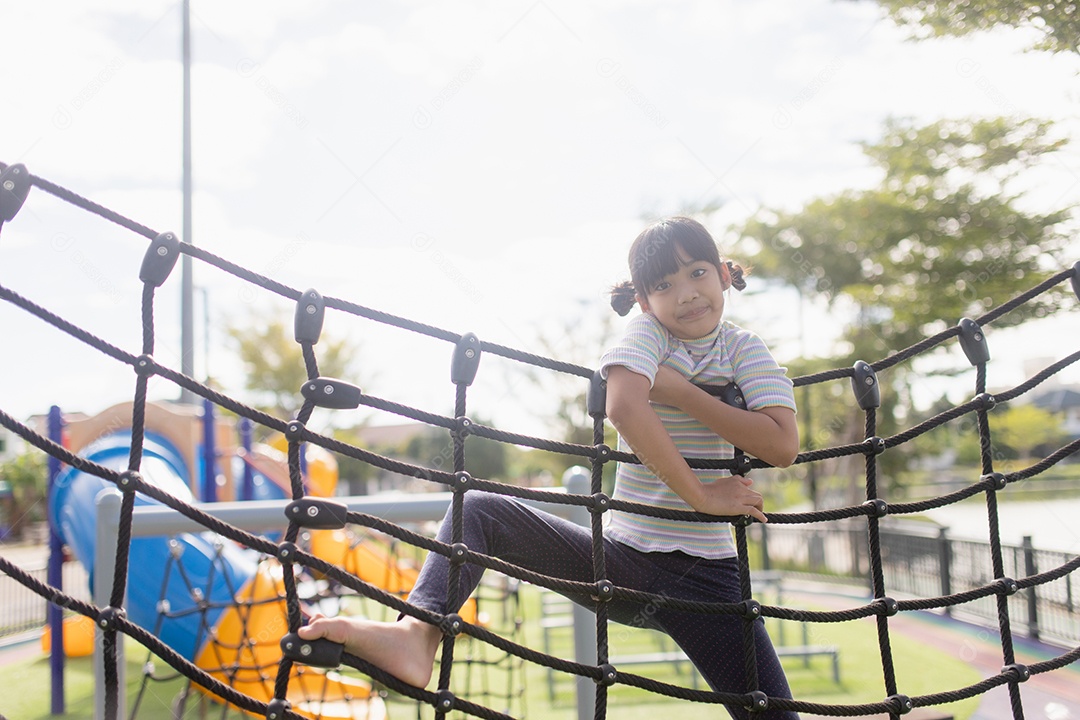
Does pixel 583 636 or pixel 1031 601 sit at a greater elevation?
pixel 1031 601

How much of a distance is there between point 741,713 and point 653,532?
15.4 inches

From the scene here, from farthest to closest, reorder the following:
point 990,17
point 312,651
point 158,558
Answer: point 158,558, point 990,17, point 312,651

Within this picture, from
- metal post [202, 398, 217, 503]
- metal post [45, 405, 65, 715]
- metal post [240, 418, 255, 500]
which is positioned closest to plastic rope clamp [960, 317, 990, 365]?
metal post [45, 405, 65, 715]

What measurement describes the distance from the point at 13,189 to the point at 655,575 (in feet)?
4.41

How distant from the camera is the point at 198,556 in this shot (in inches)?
189

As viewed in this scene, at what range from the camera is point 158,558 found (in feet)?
15.7

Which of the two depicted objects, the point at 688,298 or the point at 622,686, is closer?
the point at 688,298

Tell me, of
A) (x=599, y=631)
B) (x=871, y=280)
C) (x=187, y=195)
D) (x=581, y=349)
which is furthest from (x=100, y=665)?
(x=581, y=349)

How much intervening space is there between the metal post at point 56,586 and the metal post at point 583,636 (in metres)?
3.27

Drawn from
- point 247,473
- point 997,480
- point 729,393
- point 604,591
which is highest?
point 247,473

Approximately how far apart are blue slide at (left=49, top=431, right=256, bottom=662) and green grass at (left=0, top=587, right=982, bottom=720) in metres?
0.51

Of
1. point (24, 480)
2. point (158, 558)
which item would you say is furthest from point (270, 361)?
point (158, 558)

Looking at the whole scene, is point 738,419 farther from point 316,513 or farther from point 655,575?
point 316,513

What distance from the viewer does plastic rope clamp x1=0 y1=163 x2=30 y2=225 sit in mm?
1444
